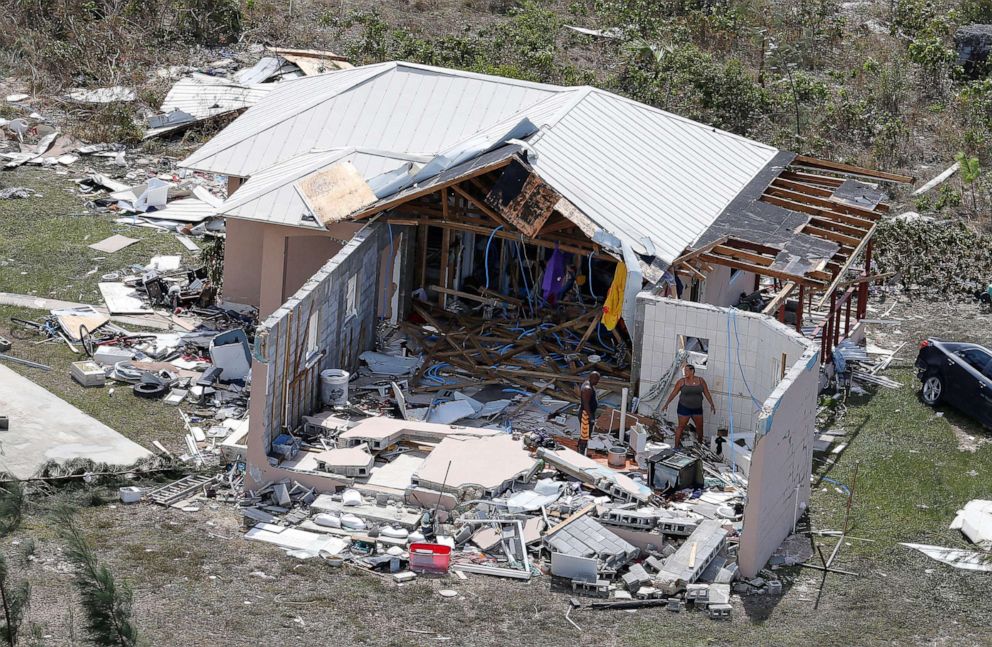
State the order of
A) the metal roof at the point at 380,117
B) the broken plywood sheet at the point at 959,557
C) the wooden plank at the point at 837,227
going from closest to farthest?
the broken plywood sheet at the point at 959,557
the wooden plank at the point at 837,227
the metal roof at the point at 380,117

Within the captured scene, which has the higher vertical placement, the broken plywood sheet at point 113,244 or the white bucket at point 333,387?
the white bucket at point 333,387

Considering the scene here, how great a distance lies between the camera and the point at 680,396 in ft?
65.2

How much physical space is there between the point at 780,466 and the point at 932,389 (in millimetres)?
6751

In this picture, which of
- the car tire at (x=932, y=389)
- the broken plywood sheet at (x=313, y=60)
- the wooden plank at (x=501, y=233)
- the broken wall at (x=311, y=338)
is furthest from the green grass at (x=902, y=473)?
the broken plywood sheet at (x=313, y=60)

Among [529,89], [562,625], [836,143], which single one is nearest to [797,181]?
[529,89]

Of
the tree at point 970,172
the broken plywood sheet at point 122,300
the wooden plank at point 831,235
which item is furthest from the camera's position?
the tree at point 970,172

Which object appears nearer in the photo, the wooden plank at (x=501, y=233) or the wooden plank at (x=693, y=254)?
the wooden plank at (x=693, y=254)

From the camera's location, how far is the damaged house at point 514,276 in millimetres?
18531

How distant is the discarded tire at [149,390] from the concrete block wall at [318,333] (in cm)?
284

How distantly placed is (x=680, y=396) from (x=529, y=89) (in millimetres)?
9335

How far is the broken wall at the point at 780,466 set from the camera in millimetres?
16344

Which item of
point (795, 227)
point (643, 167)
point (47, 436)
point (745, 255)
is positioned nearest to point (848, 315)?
point (795, 227)

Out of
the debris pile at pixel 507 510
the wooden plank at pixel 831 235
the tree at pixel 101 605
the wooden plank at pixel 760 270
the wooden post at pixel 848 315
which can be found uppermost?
the tree at pixel 101 605

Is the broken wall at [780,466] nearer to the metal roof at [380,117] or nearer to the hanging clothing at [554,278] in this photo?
the hanging clothing at [554,278]
